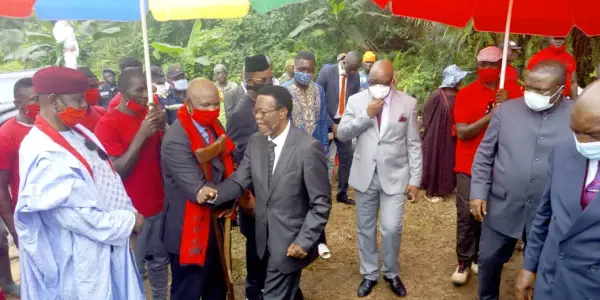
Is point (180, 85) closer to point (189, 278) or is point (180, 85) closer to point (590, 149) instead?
point (189, 278)

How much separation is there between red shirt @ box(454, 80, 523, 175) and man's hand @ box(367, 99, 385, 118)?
2.83 feet

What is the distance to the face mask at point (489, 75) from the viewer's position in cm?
440

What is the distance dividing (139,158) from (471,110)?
297cm

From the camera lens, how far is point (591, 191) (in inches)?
94.6

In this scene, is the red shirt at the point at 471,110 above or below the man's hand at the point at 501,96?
below

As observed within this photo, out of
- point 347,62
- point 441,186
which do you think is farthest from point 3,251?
point 441,186

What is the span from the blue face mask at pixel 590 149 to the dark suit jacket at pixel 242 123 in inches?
109

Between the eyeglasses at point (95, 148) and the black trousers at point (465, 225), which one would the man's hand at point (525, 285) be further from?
the eyeglasses at point (95, 148)

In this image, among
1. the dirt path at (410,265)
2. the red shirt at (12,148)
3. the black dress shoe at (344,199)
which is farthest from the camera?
the black dress shoe at (344,199)

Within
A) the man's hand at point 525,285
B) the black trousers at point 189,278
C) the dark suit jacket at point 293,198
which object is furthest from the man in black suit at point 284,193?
the man's hand at point 525,285

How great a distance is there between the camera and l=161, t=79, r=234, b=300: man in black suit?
131 inches

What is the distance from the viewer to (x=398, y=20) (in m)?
14.1

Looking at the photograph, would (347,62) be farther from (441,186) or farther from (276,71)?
(276,71)

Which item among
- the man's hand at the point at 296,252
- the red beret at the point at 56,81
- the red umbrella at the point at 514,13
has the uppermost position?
the red umbrella at the point at 514,13
